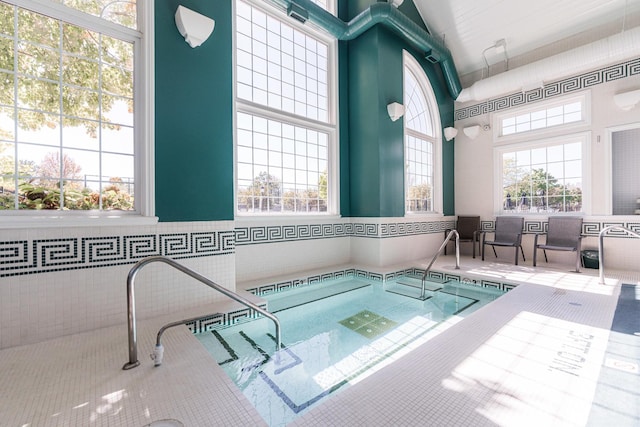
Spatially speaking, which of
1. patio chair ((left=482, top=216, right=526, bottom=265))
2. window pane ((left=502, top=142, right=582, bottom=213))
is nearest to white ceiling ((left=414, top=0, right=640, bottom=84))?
window pane ((left=502, top=142, right=582, bottom=213))

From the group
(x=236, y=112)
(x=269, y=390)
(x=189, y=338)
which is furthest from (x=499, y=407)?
(x=236, y=112)

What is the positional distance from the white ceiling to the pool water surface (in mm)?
4572

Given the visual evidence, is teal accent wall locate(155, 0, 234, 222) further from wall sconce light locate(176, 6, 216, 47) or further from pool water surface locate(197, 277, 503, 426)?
pool water surface locate(197, 277, 503, 426)

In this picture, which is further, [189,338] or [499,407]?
[189,338]

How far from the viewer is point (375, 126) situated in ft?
15.5

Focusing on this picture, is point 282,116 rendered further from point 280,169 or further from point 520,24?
point 520,24

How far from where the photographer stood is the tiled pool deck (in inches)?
→ 53.6

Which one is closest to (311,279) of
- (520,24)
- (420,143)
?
(420,143)

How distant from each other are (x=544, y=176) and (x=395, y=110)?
3071 mm

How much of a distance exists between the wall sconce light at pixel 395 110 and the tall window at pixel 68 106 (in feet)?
11.8

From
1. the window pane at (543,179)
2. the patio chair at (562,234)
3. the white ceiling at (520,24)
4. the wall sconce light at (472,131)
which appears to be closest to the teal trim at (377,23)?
the white ceiling at (520,24)

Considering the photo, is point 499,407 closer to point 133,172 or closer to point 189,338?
point 189,338

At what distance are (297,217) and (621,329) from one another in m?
3.58

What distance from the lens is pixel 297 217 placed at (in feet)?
14.4
